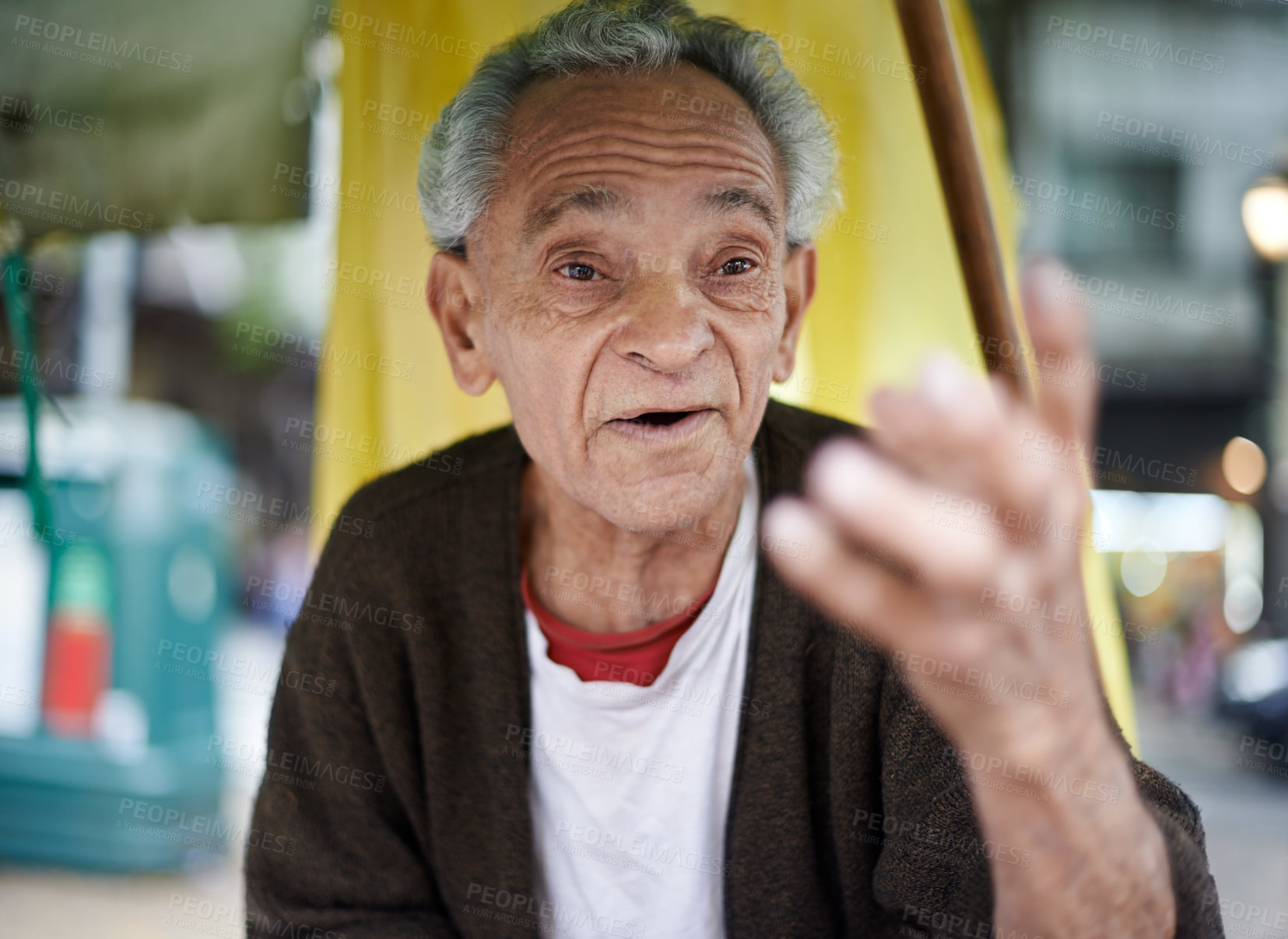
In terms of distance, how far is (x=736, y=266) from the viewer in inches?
52.6

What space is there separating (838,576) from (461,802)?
103 centimetres

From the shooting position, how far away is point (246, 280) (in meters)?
9.85

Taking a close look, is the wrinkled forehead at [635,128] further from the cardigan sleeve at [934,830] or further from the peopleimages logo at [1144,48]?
the peopleimages logo at [1144,48]

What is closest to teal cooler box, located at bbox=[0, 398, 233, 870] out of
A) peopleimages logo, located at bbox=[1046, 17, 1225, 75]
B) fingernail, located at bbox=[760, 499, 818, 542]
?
fingernail, located at bbox=[760, 499, 818, 542]

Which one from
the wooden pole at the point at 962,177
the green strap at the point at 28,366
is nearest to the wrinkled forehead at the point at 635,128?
the wooden pole at the point at 962,177

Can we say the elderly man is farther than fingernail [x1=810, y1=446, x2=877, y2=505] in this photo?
Yes

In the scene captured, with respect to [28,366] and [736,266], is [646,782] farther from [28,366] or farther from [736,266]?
[28,366]

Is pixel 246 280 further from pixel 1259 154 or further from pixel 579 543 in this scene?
pixel 1259 154

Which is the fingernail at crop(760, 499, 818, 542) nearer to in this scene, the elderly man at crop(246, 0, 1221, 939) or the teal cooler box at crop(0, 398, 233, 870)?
the elderly man at crop(246, 0, 1221, 939)

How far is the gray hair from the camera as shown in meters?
1.39

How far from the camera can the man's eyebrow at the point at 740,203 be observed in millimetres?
1308

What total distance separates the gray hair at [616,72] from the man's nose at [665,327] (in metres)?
0.33

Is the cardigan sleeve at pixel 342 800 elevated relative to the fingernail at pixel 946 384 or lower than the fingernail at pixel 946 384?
lower

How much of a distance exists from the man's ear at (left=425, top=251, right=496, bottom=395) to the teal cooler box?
2631mm
